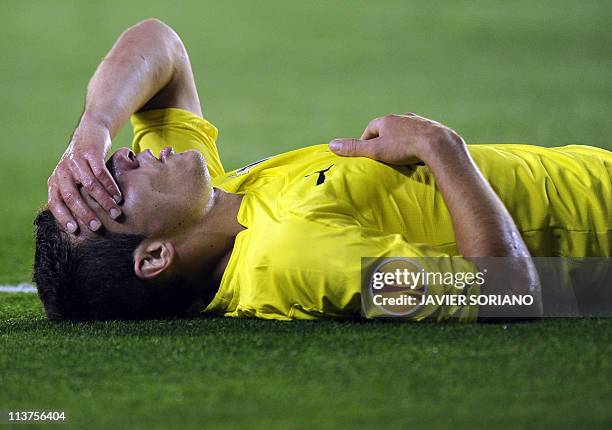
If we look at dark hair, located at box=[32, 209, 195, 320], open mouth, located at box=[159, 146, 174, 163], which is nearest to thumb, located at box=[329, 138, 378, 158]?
open mouth, located at box=[159, 146, 174, 163]

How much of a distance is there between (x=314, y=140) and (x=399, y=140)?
3428 mm

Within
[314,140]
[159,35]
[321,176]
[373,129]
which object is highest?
[159,35]

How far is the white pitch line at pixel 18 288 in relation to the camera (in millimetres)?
3432

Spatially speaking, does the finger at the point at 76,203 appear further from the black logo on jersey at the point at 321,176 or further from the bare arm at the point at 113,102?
the black logo on jersey at the point at 321,176

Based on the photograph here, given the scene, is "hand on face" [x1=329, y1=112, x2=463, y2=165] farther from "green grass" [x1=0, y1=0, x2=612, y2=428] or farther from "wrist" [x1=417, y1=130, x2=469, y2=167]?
"green grass" [x1=0, y1=0, x2=612, y2=428]

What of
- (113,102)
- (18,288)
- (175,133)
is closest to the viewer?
(113,102)

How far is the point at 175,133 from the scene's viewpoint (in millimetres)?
3211

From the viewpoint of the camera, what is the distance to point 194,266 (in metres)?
2.67

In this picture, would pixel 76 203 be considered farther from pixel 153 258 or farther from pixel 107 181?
pixel 153 258

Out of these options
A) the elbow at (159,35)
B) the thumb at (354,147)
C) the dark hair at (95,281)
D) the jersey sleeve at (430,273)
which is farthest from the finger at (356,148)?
the elbow at (159,35)

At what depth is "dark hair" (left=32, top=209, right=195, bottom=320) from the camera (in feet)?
8.57

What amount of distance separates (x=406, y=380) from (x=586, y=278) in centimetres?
87

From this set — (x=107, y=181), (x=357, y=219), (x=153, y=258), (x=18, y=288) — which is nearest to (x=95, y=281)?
(x=153, y=258)

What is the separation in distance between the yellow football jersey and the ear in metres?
0.16
